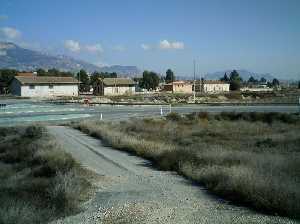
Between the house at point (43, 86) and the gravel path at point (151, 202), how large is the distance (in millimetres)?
103199

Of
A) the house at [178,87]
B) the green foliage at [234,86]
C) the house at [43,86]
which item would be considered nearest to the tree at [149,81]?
the house at [178,87]

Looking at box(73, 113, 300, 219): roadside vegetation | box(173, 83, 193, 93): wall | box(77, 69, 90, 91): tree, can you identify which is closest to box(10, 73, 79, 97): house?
box(77, 69, 90, 91): tree

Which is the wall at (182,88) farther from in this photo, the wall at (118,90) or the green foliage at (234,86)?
the wall at (118,90)

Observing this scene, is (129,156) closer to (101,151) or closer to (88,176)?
(101,151)

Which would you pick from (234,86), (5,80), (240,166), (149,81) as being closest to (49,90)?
(5,80)

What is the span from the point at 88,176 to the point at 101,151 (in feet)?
23.5

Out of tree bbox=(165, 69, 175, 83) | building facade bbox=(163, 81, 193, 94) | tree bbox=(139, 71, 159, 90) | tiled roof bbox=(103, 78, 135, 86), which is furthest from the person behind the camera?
tree bbox=(165, 69, 175, 83)

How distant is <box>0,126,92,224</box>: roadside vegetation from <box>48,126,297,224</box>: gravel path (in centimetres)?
43

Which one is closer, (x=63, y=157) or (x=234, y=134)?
(x=63, y=157)

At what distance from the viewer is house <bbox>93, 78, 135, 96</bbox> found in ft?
415

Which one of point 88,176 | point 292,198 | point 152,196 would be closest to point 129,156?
point 88,176

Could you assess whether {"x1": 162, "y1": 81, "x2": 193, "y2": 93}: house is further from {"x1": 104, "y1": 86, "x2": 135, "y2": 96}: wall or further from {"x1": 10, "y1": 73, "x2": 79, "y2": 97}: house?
{"x1": 10, "y1": 73, "x2": 79, "y2": 97}: house

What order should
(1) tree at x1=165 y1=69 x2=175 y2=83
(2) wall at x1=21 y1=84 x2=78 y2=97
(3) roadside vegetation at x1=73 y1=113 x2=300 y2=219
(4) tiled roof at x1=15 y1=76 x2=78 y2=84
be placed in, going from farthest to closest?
(1) tree at x1=165 y1=69 x2=175 y2=83, (2) wall at x1=21 y1=84 x2=78 y2=97, (4) tiled roof at x1=15 y1=76 x2=78 y2=84, (3) roadside vegetation at x1=73 y1=113 x2=300 y2=219

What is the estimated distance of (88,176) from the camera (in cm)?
1477
